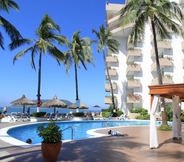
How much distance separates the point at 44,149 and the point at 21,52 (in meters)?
18.2

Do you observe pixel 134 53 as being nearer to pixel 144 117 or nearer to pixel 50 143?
pixel 144 117

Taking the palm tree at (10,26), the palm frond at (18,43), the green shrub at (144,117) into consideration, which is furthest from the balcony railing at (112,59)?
the palm tree at (10,26)

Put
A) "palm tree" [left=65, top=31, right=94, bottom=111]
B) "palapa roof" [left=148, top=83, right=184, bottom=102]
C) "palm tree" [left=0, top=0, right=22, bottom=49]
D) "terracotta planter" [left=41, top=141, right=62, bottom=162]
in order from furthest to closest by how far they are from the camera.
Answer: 1. "palm tree" [left=65, top=31, right=94, bottom=111]
2. "palm tree" [left=0, top=0, right=22, bottom=49]
3. "palapa roof" [left=148, top=83, right=184, bottom=102]
4. "terracotta planter" [left=41, top=141, right=62, bottom=162]

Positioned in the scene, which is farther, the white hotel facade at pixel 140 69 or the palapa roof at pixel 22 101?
the white hotel facade at pixel 140 69

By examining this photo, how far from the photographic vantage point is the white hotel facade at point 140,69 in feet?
95.2

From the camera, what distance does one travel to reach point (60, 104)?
24266mm

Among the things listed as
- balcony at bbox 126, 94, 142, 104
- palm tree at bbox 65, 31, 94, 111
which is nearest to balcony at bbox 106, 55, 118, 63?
palm tree at bbox 65, 31, 94, 111

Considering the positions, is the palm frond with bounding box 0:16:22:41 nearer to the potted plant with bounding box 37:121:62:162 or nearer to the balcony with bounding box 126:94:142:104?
the potted plant with bounding box 37:121:62:162

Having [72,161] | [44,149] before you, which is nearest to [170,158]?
[72,161]

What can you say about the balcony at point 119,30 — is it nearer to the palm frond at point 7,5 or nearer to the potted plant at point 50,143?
the palm frond at point 7,5

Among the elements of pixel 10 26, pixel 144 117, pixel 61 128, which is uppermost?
pixel 10 26

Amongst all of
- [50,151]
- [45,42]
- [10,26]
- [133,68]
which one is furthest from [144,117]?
[50,151]

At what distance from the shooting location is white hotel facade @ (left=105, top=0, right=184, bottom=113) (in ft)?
95.2

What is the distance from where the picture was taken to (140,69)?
1176 inches
